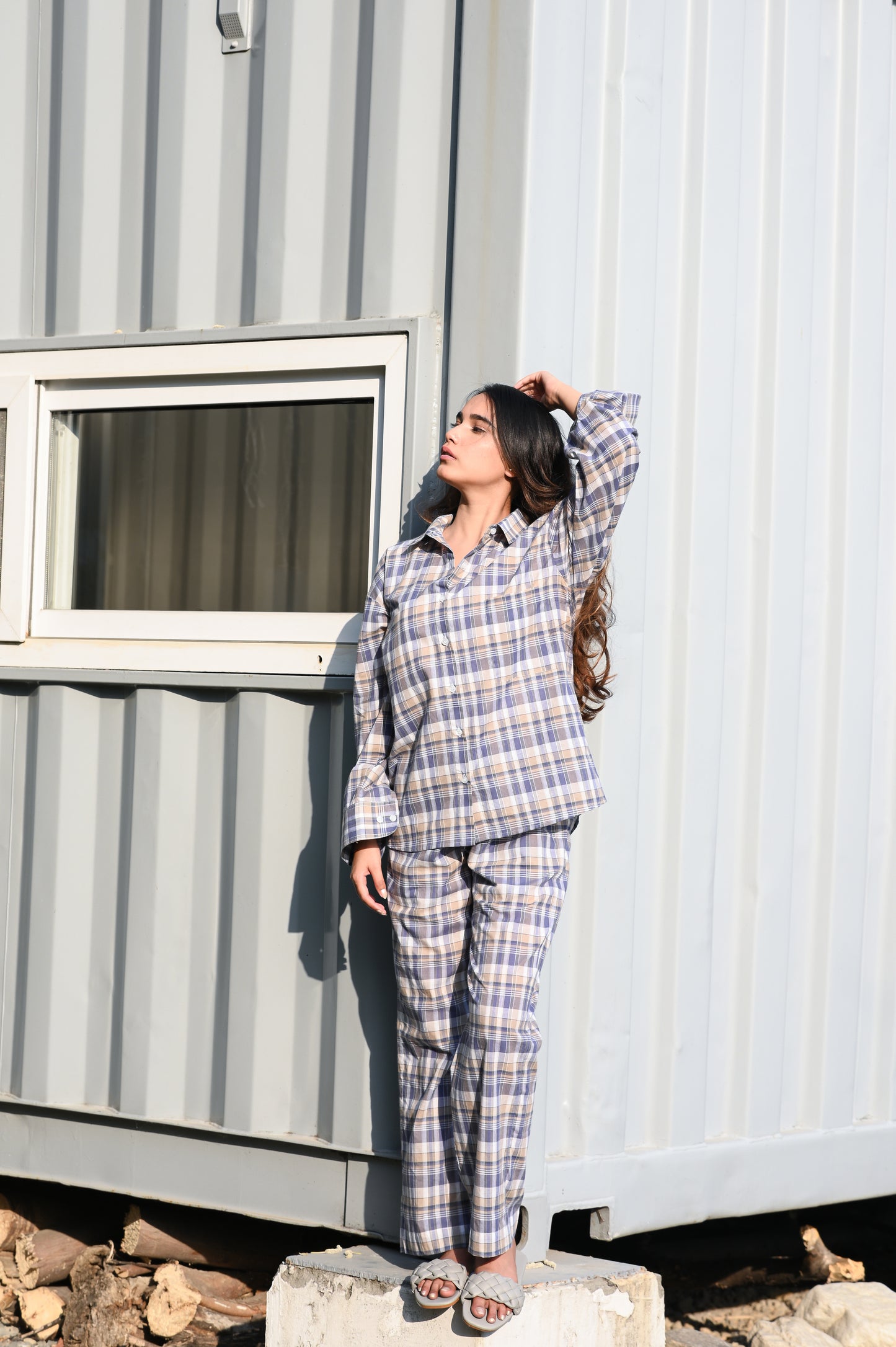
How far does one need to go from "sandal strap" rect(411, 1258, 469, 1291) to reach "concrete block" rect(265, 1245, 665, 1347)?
0.23ft

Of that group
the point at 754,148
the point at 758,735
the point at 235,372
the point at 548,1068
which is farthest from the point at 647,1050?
the point at 754,148

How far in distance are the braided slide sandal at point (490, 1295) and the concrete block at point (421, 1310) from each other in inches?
2.7

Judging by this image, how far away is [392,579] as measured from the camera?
2.82 m

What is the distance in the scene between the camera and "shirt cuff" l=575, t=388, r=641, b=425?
2.71 meters

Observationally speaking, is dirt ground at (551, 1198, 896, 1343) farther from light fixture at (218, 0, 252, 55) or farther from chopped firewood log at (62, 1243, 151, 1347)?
light fixture at (218, 0, 252, 55)

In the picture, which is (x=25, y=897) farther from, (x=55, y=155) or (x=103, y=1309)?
(x=55, y=155)

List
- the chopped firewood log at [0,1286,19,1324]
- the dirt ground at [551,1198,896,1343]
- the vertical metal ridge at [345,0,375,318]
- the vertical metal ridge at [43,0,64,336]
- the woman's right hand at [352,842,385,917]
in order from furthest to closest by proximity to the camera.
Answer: the dirt ground at [551,1198,896,1343]
the vertical metal ridge at [43,0,64,336]
the chopped firewood log at [0,1286,19,1324]
the vertical metal ridge at [345,0,375,318]
the woman's right hand at [352,842,385,917]

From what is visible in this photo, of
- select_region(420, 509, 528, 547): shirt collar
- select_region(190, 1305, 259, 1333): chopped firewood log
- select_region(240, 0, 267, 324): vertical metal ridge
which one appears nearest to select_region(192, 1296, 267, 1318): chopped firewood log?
select_region(190, 1305, 259, 1333): chopped firewood log

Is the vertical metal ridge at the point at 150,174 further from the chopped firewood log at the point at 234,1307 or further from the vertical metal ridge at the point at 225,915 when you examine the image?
the chopped firewood log at the point at 234,1307

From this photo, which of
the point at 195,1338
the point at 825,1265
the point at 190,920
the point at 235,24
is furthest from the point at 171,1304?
the point at 235,24

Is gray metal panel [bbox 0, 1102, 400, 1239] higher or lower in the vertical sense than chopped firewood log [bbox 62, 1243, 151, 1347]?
higher

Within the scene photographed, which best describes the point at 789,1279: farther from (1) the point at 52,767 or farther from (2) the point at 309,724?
(1) the point at 52,767

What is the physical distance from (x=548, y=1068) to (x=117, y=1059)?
45.6 inches

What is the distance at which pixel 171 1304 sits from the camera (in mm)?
3088
